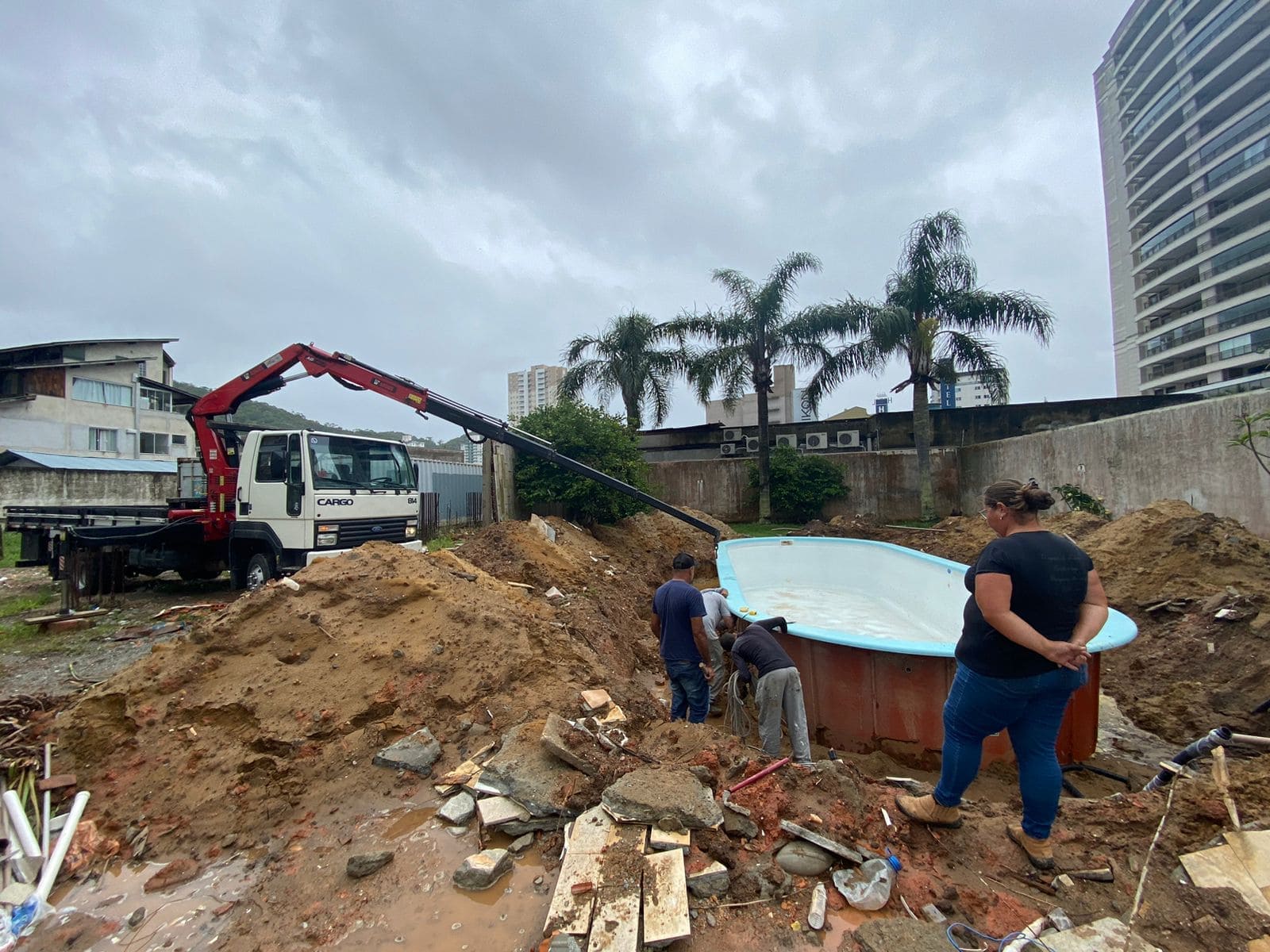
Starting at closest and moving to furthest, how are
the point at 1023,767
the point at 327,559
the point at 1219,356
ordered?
the point at 1023,767, the point at 327,559, the point at 1219,356

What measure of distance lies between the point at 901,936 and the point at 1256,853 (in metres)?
1.41

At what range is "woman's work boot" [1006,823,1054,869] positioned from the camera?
232 cm

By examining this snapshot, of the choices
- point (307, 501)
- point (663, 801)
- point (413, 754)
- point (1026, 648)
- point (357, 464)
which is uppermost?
point (357, 464)

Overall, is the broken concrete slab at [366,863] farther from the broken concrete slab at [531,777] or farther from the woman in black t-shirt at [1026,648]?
the woman in black t-shirt at [1026,648]

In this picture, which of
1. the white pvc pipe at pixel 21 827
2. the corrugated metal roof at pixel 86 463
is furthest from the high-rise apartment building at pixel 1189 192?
the corrugated metal roof at pixel 86 463

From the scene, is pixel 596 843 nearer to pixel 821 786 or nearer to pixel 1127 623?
pixel 821 786

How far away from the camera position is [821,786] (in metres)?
2.68

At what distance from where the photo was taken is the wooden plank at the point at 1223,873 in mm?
1976

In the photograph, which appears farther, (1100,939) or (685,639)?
(685,639)

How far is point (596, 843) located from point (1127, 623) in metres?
4.49

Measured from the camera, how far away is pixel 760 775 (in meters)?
2.72

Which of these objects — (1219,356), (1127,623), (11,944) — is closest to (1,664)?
(11,944)

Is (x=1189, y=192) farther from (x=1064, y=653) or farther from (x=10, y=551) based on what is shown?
(x=10, y=551)

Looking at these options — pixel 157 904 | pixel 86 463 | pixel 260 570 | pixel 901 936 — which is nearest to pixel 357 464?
pixel 260 570
